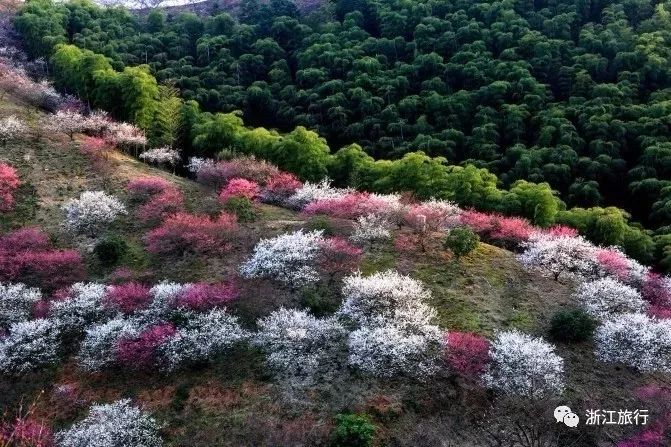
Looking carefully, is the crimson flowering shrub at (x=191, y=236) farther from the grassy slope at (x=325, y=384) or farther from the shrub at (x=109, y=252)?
the shrub at (x=109, y=252)

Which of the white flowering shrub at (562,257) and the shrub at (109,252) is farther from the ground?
the white flowering shrub at (562,257)

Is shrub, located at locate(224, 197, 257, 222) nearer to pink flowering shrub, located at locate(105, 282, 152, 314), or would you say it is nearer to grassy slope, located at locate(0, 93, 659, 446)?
grassy slope, located at locate(0, 93, 659, 446)

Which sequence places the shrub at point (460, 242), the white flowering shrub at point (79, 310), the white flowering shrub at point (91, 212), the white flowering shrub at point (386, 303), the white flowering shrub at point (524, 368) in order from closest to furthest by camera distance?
the white flowering shrub at point (524, 368) < the white flowering shrub at point (386, 303) < the white flowering shrub at point (79, 310) < the shrub at point (460, 242) < the white flowering shrub at point (91, 212)

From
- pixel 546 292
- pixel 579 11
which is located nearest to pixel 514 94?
pixel 579 11

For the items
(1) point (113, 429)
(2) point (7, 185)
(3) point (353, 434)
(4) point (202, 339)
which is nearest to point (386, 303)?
(3) point (353, 434)

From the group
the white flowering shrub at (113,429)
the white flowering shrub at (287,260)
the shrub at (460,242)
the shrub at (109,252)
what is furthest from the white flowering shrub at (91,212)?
the shrub at (460,242)

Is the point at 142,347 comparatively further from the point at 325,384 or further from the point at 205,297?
the point at 325,384
